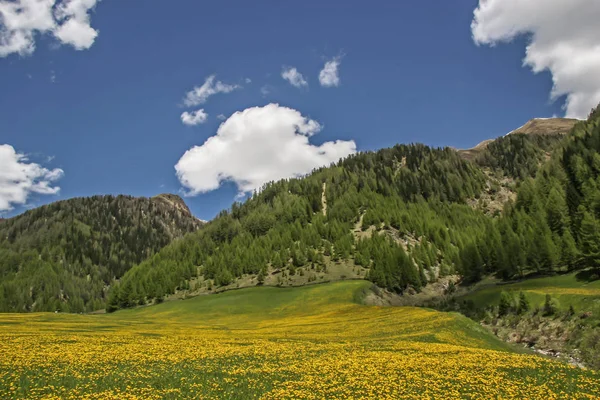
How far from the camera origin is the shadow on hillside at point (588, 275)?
301ft

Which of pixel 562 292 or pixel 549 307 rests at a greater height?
pixel 562 292

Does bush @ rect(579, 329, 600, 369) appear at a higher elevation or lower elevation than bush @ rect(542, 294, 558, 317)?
lower

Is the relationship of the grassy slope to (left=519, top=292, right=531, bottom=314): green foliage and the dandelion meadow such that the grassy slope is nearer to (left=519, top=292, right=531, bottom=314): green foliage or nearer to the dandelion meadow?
(left=519, top=292, right=531, bottom=314): green foliage

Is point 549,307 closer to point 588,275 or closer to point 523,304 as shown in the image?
point 523,304

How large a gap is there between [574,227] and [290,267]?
12126 centimetres

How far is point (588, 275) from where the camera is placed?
95938 millimetres

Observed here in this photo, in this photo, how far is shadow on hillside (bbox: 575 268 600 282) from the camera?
91675 mm

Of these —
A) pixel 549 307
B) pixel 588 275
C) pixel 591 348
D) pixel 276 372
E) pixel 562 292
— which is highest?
pixel 276 372

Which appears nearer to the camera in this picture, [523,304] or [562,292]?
[562,292]

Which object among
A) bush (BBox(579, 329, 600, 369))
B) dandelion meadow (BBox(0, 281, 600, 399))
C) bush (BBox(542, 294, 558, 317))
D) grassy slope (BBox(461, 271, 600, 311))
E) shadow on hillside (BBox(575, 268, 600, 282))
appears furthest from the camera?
shadow on hillside (BBox(575, 268, 600, 282))

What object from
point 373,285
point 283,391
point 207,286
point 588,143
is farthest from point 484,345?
point 588,143

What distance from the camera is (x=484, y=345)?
1719 inches

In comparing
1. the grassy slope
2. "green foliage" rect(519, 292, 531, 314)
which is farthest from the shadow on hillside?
"green foliage" rect(519, 292, 531, 314)

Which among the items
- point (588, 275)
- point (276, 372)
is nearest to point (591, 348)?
point (276, 372)
